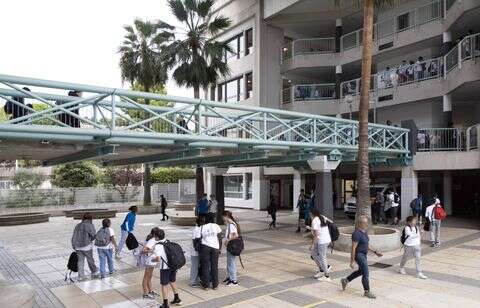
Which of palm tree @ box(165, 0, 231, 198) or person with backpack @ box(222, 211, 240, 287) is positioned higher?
palm tree @ box(165, 0, 231, 198)

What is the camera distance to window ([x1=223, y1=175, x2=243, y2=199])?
34.1 metres

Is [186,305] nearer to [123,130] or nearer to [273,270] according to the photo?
[273,270]

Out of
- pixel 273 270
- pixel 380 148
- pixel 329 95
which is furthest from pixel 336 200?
pixel 273 270

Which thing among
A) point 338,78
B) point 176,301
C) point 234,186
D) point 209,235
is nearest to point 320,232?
point 209,235

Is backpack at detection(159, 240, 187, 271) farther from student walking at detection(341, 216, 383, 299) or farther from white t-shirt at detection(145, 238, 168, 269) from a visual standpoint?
student walking at detection(341, 216, 383, 299)

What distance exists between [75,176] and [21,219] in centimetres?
1153

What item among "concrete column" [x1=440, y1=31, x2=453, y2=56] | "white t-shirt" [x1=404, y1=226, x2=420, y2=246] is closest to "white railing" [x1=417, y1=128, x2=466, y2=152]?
"concrete column" [x1=440, y1=31, x2=453, y2=56]

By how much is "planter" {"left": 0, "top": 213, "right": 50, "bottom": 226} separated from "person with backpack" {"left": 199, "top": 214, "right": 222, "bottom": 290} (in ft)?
60.4

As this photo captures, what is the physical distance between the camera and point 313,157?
1612 centimetres

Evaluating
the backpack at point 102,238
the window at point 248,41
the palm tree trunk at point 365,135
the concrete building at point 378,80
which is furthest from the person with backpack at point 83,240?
the window at point 248,41

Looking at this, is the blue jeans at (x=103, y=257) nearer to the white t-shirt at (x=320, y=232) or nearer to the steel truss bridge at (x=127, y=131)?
the steel truss bridge at (x=127, y=131)

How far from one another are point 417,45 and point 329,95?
699 centimetres

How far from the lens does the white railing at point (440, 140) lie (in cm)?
2081

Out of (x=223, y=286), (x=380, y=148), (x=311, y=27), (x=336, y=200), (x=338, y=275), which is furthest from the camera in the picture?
(x=311, y=27)
